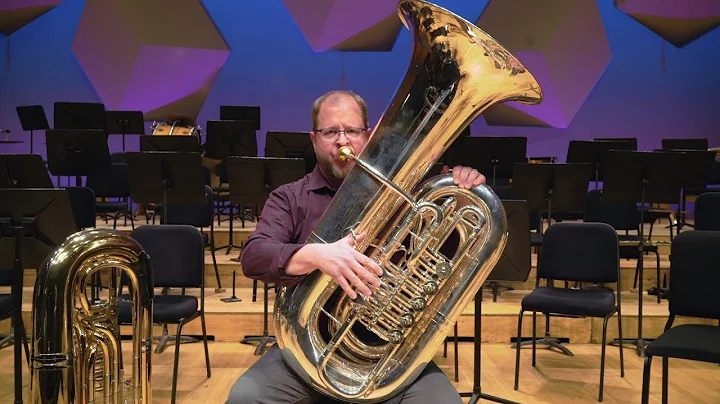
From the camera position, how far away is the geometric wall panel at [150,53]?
911 centimetres

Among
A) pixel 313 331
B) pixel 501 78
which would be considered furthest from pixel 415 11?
pixel 313 331

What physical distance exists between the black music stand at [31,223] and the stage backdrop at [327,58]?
6.10 meters

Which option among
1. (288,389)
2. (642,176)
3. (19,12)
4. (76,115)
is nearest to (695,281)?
(642,176)

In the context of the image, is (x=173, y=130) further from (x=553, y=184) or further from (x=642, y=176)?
(x=642, y=176)

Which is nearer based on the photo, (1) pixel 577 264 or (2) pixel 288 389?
(2) pixel 288 389

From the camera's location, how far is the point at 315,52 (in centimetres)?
923

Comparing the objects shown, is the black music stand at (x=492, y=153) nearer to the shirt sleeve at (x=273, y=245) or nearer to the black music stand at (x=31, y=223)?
the black music stand at (x=31, y=223)

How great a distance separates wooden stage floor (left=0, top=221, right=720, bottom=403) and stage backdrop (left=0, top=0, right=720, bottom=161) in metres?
3.97

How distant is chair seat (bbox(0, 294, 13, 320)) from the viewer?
11.5 feet

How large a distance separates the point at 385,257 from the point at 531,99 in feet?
2.18

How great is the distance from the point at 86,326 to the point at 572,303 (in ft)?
10.4

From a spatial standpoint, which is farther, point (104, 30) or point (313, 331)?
point (104, 30)

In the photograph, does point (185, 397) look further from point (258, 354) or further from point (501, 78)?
point (501, 78)

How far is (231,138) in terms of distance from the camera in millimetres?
6613
